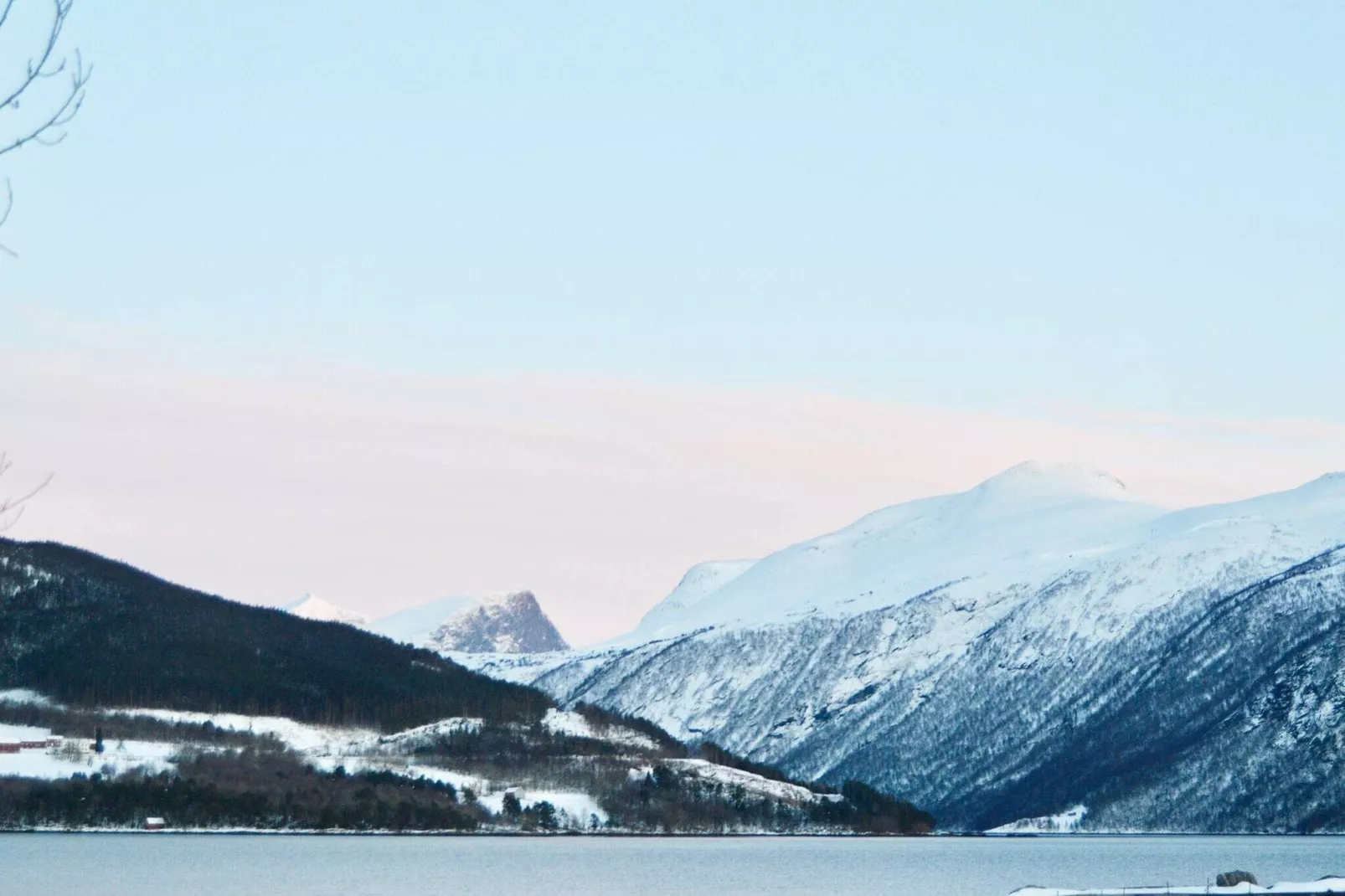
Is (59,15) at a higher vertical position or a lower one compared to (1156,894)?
higher

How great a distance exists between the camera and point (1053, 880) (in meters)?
199

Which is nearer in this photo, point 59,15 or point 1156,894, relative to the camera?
point 59,15

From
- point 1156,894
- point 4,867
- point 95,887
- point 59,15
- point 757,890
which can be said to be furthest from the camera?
point 4,867

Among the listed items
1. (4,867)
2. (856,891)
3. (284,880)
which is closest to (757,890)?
(856,891)

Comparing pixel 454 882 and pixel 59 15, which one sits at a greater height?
pixel 59 15

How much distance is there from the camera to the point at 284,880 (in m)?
179

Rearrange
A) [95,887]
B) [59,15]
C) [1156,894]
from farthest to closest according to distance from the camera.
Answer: [95,887]
[1156,894]
[59,15]

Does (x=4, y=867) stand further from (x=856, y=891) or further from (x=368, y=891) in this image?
(x=856, y=891)

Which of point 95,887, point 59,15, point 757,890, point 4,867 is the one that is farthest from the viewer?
point 4,867

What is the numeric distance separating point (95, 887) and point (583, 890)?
1564 inches

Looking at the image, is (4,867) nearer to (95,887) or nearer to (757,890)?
(95,887)

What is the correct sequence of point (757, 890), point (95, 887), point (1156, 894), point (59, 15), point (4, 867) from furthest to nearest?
point (4, 867), point (757, 890), point (95, 887), point (1156, 894), point (59, 15)

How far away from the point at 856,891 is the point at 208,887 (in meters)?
54.9

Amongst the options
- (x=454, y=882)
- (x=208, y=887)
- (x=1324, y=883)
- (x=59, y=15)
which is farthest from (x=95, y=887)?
(x=59, y=15)
